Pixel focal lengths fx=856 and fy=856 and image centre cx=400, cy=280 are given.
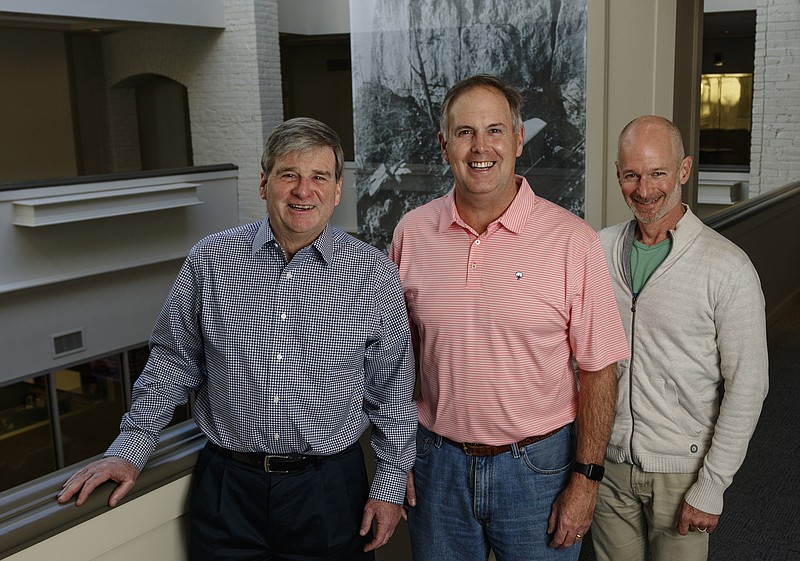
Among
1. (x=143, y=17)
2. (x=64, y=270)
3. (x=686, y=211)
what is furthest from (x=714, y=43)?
(x=686, y=211)

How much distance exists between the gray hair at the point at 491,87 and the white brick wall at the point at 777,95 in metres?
10.0

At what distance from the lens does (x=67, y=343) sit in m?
10.3

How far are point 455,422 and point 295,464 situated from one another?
39 cm

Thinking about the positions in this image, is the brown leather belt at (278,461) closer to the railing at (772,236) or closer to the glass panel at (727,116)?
the railing at (772,236)

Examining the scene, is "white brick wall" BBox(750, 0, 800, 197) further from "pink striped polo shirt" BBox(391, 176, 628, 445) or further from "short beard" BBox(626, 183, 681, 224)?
"pink striped polo shirt" BBox(391, 176, 628, 445)

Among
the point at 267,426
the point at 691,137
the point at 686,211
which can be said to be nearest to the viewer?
the point at 267,426

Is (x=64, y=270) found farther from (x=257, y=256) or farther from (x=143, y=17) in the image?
(x=257, y=256)

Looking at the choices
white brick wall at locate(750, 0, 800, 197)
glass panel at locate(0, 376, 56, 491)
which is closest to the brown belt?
glass panel at locate(0, 376, 56, 491)

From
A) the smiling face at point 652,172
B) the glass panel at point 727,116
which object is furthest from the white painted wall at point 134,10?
the glass panel at point 727,116

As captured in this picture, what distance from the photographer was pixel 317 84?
16641 millimetres

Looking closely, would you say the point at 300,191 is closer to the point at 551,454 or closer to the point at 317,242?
the point at 317,242

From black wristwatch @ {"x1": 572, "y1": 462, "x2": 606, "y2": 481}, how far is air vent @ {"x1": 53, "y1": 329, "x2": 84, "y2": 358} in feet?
30.5

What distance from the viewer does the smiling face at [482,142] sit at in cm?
194

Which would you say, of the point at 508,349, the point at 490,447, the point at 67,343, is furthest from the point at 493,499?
the point at 67,343
